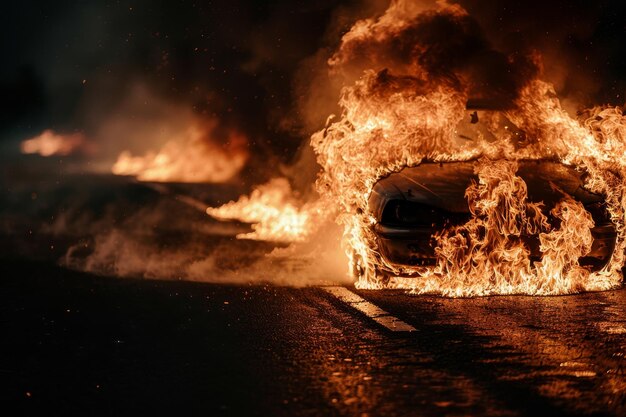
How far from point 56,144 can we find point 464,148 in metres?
20.3

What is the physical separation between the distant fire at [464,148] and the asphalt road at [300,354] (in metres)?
0.34

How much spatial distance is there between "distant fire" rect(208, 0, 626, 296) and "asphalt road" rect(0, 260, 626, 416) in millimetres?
344

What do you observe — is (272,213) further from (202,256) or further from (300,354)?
Answer: (300,354)

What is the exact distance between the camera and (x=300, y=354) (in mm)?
6465

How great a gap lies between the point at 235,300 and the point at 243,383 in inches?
126

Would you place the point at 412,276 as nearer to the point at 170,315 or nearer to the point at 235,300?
the point at 235,300

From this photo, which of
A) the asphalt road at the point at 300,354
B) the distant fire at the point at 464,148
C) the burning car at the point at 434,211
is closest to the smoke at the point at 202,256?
the distant fire at the point at 464,148

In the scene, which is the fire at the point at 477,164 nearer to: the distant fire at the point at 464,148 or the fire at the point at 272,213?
the distant fire at the point at 464,148

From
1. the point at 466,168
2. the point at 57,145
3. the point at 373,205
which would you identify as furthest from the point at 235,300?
the point at 57,145

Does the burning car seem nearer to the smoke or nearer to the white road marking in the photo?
the white road marking

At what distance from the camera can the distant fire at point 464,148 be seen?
891 cm

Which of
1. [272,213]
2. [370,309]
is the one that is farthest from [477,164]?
[272,213]

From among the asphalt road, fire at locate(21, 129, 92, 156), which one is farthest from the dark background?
the asphalt road

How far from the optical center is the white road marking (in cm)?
744
